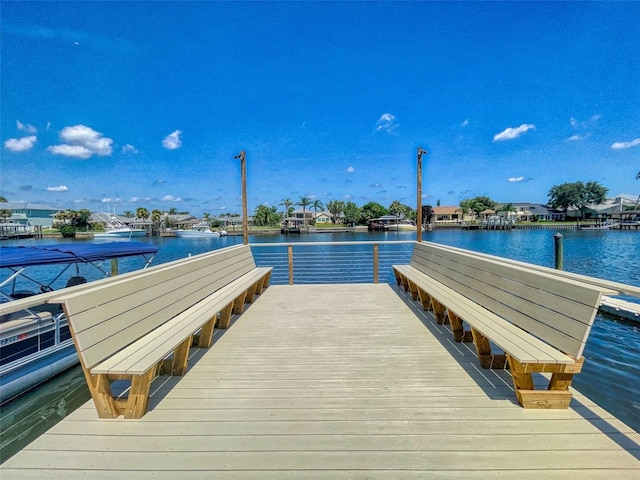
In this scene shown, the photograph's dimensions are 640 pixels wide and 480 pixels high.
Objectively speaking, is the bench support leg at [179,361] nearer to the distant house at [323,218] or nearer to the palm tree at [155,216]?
the palm tree at [155,216]

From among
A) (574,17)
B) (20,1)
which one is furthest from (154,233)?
(574,17)

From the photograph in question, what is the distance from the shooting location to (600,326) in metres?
5.96

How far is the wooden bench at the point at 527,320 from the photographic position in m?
1.82

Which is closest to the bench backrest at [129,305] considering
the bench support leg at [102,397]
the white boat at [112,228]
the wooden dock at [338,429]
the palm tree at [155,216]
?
the bench support leg at [102,397]

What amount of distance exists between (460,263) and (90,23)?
10.1m

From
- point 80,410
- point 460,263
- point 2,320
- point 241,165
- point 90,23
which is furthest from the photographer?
point 90,23

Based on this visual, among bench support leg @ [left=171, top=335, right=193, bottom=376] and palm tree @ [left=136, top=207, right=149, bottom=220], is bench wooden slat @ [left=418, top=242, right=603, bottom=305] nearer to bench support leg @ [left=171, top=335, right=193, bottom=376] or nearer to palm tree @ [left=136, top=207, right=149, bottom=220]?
bench support leg @ [left=171, top=335, right=193, bottom=376]

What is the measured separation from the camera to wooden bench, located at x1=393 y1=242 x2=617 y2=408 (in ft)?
5.98

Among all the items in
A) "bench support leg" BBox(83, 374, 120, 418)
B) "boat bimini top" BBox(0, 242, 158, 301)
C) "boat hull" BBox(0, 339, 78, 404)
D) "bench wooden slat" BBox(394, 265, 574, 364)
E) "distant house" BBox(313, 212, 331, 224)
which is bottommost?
"boat hull" BBox(0, 339, 78, 404)

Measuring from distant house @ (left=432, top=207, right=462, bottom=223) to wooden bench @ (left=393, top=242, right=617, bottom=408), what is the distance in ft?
269

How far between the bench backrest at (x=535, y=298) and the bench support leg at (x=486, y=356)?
30 cm

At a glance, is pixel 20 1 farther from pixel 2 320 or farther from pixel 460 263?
pixel 460 263

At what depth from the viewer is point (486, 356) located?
2568mm

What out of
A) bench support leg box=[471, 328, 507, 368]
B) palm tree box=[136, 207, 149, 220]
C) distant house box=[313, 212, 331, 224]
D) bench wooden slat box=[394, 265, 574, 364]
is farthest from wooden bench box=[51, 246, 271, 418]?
distant house box=[313, 212, 331, 224]
